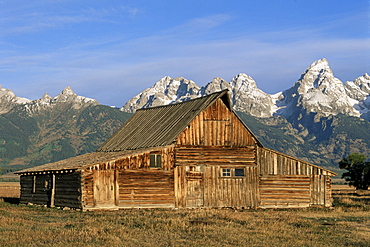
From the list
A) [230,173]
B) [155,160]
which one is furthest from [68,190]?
[230,173]

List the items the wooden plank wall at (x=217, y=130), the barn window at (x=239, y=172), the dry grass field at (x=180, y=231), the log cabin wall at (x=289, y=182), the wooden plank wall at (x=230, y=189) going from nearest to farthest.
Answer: the dry grass field at (x=180, y=231), the wooden plank wall at (x=230, y=189), the wooden plank wall at (x=217, y=130), the barn window at (x=239, y=172), the log cabin wall at (x=289, y=182)

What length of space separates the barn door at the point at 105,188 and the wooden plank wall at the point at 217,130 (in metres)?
6.26

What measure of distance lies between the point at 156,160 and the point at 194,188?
360cm

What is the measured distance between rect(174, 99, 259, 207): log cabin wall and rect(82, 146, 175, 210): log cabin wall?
36.5 inches

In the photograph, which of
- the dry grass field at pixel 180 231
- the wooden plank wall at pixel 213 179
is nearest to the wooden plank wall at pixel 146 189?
the wooden plank wall at pixel 213 179

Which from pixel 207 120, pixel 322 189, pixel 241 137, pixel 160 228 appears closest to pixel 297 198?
pixel 322 189

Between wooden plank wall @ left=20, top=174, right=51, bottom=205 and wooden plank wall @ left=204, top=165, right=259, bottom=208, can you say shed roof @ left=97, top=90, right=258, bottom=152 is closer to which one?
wooden plank wall @ left=204, top=165, right=259, bottom=208

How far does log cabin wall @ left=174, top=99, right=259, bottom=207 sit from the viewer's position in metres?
43.0

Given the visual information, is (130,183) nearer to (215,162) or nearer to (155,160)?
(155,160)

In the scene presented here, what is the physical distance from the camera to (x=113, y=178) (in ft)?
132

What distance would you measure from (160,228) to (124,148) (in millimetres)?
21997

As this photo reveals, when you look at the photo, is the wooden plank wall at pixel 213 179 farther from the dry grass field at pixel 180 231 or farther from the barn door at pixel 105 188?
the dry grass field at pixel 180 231

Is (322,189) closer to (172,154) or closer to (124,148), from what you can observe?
(172,154)

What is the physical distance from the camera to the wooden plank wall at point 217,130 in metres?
43.8
